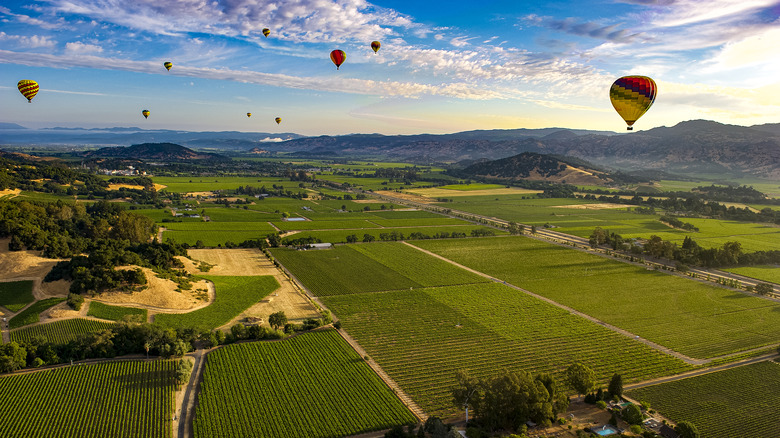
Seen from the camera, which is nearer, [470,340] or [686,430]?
[686,430]

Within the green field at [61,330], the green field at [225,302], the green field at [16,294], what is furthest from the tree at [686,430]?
the green field at [16,294]

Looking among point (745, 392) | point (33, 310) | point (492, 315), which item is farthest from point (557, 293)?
point (33, 310)

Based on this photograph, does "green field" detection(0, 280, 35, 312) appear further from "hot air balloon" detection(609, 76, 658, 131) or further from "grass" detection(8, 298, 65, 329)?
"hot air balloon" detection(609, 76, 658, 131)

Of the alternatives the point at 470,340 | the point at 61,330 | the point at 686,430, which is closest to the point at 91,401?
the point at 61,330

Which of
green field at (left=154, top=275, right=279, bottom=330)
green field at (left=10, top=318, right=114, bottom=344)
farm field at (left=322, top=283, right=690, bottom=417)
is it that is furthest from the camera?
green field at (left=154, top=275, right=279, bottom=330)

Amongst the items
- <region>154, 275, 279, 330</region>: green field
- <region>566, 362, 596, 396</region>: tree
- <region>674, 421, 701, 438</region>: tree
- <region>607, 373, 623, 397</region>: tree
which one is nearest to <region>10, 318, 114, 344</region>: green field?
<region>154, 275, 279, 330</region>: green field

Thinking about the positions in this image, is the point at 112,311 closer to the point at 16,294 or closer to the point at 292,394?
the point at 16,294
